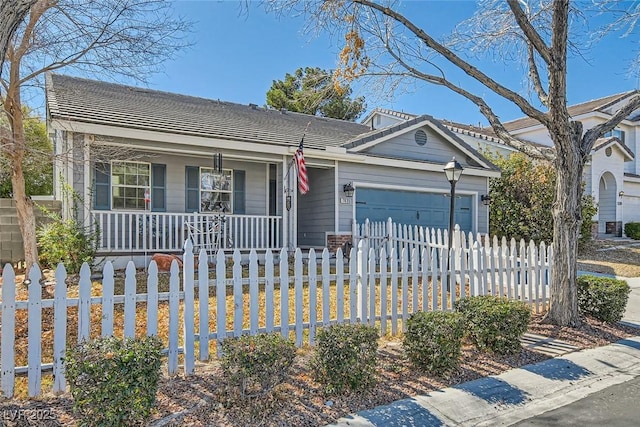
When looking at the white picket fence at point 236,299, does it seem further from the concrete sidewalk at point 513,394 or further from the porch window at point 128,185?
the porch window at point 128,185

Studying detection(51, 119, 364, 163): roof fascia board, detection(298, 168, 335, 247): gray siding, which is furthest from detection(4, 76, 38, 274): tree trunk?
detection(298, 168, 335, 247): gray siding

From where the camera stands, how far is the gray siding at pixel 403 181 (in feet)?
39.1

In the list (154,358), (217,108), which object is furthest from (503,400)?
(217,108)

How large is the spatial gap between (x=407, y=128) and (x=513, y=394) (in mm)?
9736

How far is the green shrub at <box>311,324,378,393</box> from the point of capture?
12.2ft

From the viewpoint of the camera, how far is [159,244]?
10.2 m

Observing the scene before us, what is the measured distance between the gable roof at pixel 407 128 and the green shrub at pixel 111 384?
9.44 metres

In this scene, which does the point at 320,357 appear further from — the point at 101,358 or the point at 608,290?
the point at 608,290

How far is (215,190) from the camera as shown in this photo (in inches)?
468

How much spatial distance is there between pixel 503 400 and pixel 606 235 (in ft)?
76.5

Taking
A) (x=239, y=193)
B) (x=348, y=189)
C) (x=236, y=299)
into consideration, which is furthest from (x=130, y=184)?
(x=236, y=299)

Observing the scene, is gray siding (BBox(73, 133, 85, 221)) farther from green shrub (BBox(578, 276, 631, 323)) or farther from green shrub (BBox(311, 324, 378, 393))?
green shrub (BBox(578, 276, 631, 323))

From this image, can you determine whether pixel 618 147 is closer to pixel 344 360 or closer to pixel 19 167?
pixel 344 360

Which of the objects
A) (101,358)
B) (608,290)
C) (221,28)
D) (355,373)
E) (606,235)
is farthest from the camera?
(606,235)
